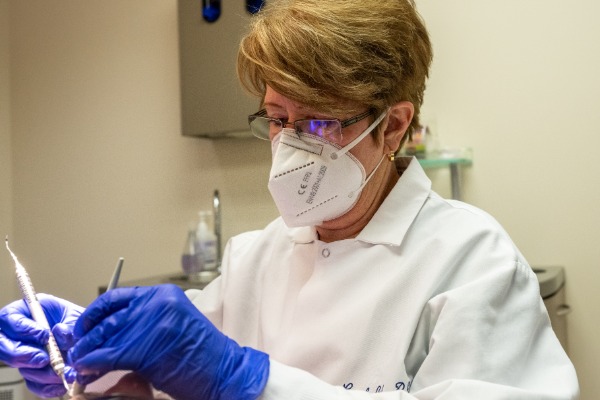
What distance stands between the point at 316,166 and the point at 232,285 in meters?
0.33

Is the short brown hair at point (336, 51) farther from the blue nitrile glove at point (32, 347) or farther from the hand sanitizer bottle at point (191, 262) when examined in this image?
the hand sanitizer bottle at point (191, 262)

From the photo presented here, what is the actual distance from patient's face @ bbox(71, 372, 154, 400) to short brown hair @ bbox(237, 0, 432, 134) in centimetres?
54

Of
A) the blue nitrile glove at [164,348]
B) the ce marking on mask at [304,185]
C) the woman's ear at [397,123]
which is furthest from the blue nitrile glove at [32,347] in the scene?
the woman's ear at [397,123]

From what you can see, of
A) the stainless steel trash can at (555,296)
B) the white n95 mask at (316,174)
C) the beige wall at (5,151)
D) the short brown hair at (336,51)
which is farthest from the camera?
the beige wall at (5,151)

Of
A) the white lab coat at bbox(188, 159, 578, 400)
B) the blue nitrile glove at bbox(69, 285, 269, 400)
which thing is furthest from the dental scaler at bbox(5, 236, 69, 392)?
the white lab coat at bbox(188, 159, 578, 400)

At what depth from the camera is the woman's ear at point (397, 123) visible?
1250mm

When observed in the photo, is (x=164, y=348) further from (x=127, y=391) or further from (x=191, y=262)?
(x=191, y=262)

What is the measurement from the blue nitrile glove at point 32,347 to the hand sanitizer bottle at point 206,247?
151 centimetres

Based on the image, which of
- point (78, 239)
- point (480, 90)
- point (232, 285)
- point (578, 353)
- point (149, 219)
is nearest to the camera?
point (232, 285)

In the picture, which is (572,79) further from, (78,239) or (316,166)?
(78,239)

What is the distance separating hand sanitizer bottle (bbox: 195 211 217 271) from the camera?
2656mm

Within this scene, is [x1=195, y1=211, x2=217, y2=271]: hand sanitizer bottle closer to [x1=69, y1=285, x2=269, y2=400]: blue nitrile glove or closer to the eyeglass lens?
the eyeglass lens

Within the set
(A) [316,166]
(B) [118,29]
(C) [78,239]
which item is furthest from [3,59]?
(A) [316,166]

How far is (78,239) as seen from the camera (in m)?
3.20
